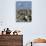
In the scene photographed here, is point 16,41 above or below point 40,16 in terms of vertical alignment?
below

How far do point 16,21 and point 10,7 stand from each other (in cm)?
12

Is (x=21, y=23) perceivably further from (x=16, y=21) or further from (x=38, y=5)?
Answer: (x=38, y=5)

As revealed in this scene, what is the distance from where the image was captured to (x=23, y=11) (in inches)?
29.4

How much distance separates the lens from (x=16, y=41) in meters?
0.75

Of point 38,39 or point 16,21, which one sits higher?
point 16,21

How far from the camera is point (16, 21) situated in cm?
75

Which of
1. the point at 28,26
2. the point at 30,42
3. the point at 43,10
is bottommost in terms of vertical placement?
the point at 30,42

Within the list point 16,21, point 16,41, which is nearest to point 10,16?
point 16,21

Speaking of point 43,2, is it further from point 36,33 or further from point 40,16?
point 36,33

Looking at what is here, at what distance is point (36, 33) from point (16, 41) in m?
0.17

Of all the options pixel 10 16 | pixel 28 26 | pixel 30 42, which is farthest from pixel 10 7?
pixel 30 42

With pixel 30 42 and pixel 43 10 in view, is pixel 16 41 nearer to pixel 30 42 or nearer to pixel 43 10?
pixel 30 42

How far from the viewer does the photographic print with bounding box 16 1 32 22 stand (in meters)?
0.74

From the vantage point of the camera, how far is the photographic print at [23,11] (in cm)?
74
